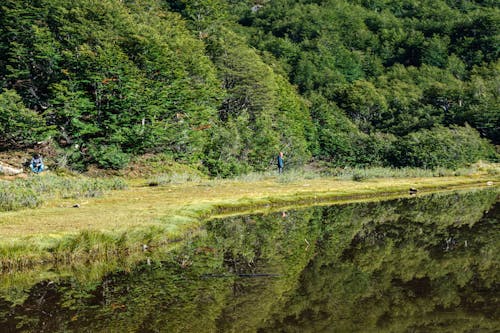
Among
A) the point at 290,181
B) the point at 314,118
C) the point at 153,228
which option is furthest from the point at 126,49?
the point at 314,118

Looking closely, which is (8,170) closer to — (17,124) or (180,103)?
(17,124)

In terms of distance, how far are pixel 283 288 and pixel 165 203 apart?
1498 centimetres

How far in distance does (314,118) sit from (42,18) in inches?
3008

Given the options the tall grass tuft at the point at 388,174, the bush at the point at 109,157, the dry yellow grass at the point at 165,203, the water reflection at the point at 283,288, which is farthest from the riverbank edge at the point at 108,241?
the tall grass tuft at the point at 388,174

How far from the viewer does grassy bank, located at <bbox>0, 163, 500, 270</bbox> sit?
1648 centimetres

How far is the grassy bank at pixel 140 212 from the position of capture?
649 inches

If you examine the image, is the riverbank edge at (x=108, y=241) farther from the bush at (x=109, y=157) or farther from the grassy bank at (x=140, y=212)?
the bush at (x=109, y=157)

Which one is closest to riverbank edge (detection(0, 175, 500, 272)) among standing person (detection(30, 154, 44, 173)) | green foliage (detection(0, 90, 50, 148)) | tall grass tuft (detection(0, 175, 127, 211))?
tall grass tuft (detection(0, 175, 127, 211))

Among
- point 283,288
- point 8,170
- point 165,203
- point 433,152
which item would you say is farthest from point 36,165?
point 433,152

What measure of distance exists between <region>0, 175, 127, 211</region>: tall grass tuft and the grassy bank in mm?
693

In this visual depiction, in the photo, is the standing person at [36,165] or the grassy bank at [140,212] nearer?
the grassy bank at [140,212]

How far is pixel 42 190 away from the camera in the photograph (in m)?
30.4

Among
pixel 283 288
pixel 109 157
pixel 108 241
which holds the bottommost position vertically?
pixel 283 288

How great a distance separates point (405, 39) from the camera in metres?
188
